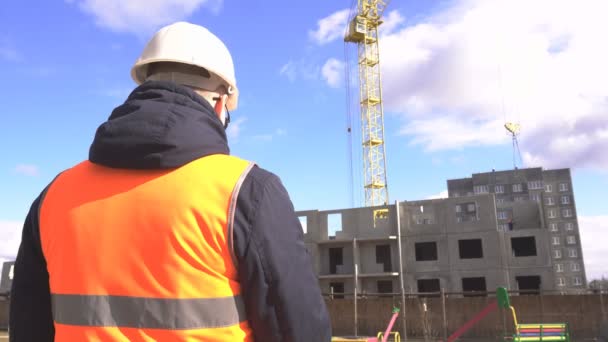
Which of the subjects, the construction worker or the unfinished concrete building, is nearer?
the construction worker

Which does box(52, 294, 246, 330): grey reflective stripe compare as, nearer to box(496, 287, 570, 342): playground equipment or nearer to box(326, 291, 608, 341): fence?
box(496, 287, 570, 342): playground equipment

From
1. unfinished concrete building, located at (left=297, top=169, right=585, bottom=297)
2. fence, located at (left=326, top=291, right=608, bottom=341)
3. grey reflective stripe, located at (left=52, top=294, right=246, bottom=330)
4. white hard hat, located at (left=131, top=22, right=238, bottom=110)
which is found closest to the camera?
grey reflective stripe, located at (left=52, top=294, right=246, bottom=330)

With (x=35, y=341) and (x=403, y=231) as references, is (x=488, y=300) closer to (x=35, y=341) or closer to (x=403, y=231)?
(x=403, y=231)

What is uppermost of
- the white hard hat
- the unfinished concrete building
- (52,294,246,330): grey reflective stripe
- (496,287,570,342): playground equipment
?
the unfinished concrete building

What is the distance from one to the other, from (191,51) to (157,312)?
0.73m

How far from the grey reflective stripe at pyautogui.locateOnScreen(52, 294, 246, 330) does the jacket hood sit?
0.31 meters

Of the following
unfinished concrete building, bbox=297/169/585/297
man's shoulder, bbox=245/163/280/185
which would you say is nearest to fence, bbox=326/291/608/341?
unfinished concrete building, bbox=297/169/585/297

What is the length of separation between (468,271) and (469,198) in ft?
16.2

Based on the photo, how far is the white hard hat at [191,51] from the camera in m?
1.38

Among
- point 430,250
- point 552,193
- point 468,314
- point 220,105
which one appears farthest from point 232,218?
point 552,193

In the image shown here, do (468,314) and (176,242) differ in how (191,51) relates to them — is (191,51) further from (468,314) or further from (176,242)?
(468,314)

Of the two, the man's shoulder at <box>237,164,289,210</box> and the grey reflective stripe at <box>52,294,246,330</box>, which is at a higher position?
the man's shoulder at <box>237,164,289,210</box>

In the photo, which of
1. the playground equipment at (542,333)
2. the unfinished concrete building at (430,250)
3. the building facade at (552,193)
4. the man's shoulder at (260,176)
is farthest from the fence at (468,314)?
the building facade at (552,193)

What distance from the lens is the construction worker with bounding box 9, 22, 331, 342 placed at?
1.06 meters
